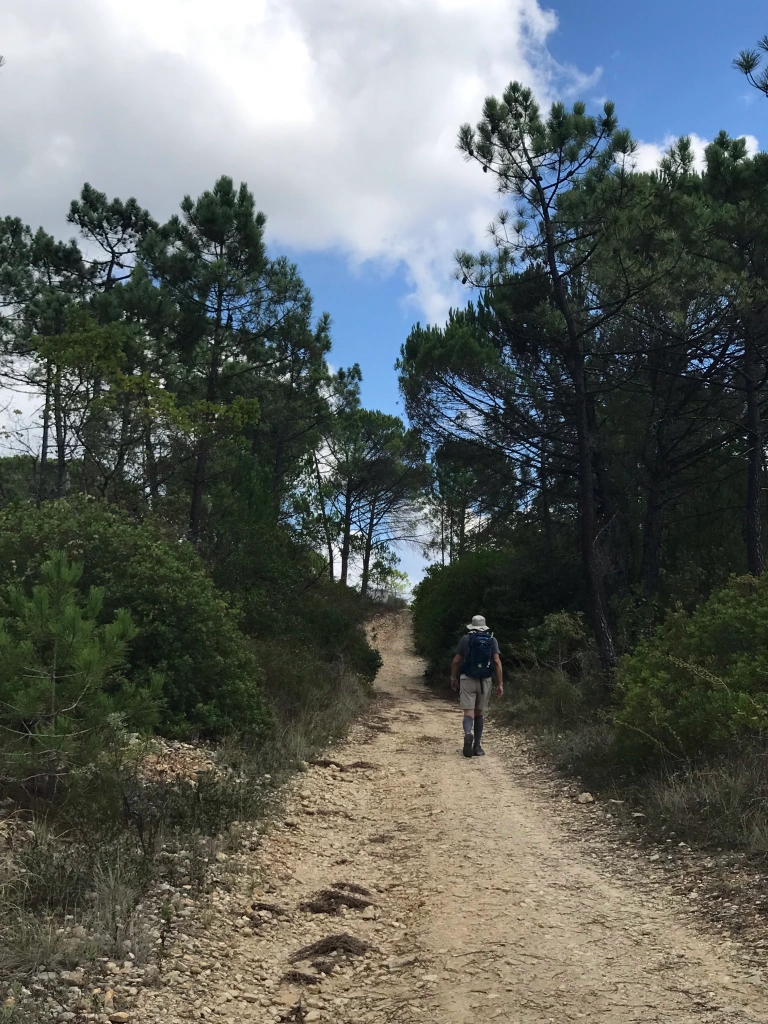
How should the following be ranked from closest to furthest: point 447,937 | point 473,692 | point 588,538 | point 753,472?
point 447,937, point 473,692, point 588,538, point 753,472

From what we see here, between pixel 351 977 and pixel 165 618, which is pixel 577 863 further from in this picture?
pixel 165 618

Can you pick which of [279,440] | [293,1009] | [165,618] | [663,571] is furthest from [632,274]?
[279,440]

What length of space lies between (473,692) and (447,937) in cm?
577

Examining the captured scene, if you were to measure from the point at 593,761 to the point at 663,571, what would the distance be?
8166 mm

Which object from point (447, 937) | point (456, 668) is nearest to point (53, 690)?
point (447, 937)

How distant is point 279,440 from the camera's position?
2900 centimetres

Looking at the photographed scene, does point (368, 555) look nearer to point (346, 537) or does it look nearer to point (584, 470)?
point (346, 537)

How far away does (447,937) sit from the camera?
14.3 feet

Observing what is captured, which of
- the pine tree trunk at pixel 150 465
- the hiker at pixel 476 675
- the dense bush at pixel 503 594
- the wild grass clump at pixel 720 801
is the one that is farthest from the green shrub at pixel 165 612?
the dense bush at pixel 503 594

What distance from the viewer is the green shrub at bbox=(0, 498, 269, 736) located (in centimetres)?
864

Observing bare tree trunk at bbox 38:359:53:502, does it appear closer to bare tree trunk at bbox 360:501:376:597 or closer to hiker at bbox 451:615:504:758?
hiker at bbox 451:615:504:758

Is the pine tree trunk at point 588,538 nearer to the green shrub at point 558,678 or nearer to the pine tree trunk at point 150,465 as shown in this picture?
the green shrub at point 558,678

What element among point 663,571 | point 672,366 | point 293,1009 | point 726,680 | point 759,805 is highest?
point 672,366

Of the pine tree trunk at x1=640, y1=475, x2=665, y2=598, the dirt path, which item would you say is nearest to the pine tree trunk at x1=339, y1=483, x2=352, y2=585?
the pine tree trunk at x1=640, y1=475, x2=665, y2=598
